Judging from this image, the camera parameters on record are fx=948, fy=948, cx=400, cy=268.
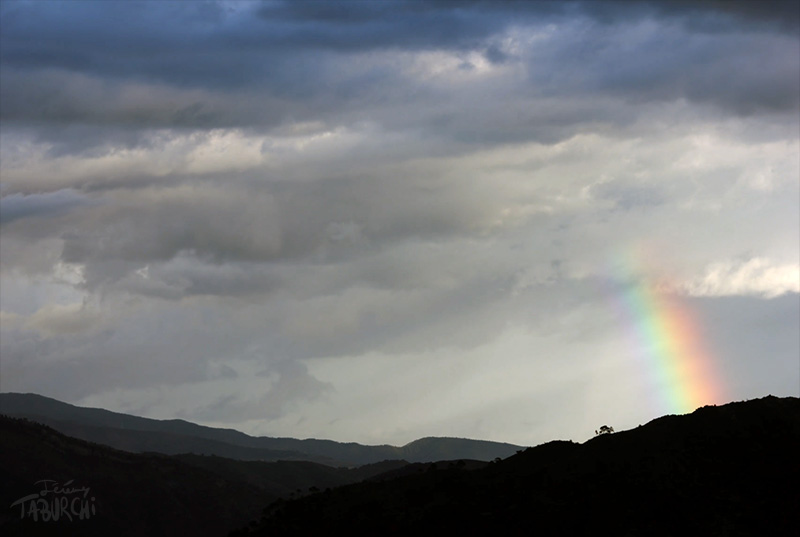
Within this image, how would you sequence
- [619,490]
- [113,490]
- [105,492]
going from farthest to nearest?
[113,490] → [105,492] → [619,490]

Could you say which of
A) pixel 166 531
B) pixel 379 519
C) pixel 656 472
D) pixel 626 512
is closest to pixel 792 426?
pixel 656 472

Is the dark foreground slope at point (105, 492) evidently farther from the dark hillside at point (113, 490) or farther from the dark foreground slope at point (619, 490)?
the dark foreground slope at point (619, 490)

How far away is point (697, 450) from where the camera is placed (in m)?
65.4

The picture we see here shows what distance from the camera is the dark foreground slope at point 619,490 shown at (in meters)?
58.4

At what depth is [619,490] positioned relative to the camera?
62.3 metres

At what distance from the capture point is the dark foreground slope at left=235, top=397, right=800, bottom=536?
58.4m

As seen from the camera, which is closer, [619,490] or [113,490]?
[619,490]

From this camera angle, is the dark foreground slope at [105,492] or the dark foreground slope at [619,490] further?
the dark foreground slope at [105,492]

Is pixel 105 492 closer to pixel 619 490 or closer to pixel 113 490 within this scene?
pixel 113 490

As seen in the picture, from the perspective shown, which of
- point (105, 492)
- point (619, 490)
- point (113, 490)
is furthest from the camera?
point (113, 490)

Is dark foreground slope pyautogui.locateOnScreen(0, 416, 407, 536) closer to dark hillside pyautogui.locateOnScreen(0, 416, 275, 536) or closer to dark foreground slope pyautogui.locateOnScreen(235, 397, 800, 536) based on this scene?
dark hillside pyautogui.locateOnScreen(0, 416, 275, 536)

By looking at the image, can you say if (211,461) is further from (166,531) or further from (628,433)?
(628,433)

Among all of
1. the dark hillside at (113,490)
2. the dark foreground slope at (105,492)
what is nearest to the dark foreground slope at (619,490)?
the dark hillside at (113,490)

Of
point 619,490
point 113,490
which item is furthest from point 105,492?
point 619,490
